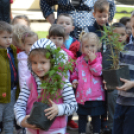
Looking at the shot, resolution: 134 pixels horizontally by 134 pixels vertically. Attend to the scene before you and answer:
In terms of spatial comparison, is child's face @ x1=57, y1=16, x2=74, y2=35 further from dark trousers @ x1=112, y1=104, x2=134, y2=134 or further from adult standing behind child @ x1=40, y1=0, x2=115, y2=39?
dark trousers @ x1=112, y1=104, x2=134, y2=134

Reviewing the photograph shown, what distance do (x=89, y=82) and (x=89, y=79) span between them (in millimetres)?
42

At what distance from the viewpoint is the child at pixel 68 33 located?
13.5 feet

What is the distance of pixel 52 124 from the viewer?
2.42 meters

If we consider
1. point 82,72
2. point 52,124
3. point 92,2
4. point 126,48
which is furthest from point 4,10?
point 52,124

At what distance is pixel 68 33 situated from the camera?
425 cm

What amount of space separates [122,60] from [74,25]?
68.2 inches

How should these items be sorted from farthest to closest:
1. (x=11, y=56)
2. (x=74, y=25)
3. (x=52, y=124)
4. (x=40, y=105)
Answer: (x=74, y=25), (x=11, y=56), (x=52, y=124), (x=40, y=105)

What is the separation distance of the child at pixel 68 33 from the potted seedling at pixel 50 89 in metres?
1.81

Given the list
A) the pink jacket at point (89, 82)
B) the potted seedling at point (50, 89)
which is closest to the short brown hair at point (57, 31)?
the pink jacket at point (89, 82)

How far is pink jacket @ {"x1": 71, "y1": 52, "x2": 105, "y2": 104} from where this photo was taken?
3.73 metres

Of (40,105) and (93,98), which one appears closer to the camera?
(40,105)

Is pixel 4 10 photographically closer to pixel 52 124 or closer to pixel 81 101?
pixel 81 101

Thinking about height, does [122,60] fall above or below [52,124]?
above

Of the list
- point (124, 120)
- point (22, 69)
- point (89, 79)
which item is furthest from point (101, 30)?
point (124, 120)
